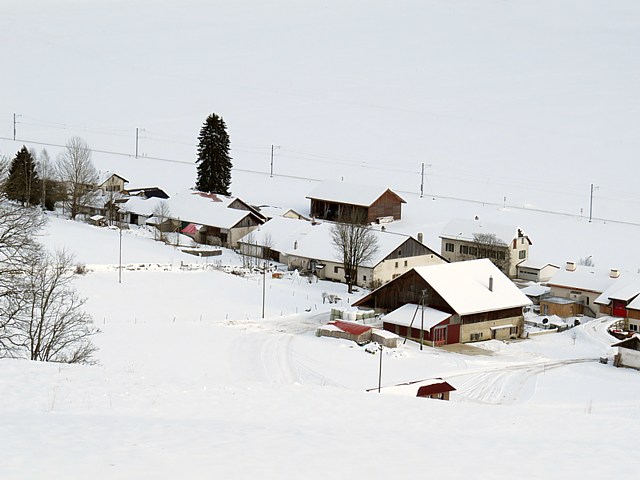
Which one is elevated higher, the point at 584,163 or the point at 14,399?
the point at 584,163

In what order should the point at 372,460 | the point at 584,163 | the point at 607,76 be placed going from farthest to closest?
the point at 607,76
the point at 584,163
the point at 372,460

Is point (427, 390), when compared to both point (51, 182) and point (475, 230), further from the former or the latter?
point (51, 182)

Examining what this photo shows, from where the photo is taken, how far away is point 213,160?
58.8m

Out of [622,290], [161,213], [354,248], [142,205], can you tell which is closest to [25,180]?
[142,205]

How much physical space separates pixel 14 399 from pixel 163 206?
39.1 metres

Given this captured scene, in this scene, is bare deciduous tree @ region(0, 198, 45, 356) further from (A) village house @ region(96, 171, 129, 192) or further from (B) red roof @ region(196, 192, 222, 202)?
(A) village house @ region(96, 171, 129, 192)

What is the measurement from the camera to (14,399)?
1246 cm

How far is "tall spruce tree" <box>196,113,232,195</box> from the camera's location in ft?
192

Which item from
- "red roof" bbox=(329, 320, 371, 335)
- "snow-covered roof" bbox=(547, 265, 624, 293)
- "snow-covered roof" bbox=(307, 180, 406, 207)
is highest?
"snow-covered roof" bbox=(307, 180, 406, 207)

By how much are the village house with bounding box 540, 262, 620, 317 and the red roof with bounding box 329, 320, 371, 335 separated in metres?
10.8

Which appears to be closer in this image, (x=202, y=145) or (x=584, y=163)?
(x=202, y=145)

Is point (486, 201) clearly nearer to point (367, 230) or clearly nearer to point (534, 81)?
point (367, 230)

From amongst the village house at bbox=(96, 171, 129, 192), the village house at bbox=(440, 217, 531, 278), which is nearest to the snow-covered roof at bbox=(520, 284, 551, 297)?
the village house at bbox=(440, 217, 531, 278)

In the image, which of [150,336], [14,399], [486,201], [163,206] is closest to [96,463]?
[14,399]
